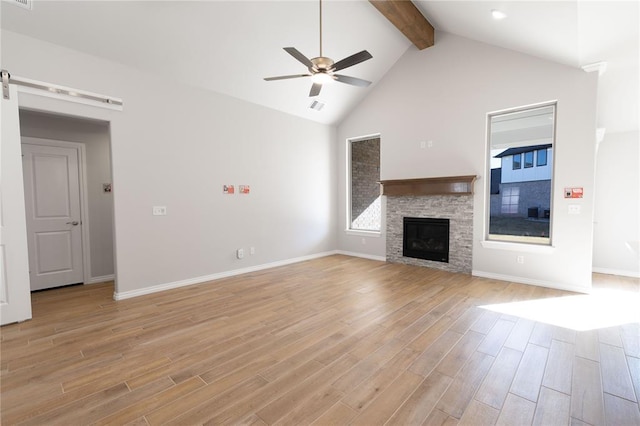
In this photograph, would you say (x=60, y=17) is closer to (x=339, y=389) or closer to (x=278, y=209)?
(x=278, y=209)

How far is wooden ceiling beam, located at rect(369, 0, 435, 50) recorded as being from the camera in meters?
4.06

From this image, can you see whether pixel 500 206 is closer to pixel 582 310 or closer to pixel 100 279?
pixel 582 310

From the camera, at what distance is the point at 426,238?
551 cm

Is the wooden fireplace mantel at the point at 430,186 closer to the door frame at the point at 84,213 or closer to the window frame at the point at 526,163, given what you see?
the window frame at the point at 526,163

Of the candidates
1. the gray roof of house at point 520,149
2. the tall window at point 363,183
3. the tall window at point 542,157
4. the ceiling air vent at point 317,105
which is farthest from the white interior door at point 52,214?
the tall window at point 542,157

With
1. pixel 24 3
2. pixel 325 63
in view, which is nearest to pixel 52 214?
pixel 24 3

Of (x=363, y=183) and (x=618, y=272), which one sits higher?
(x=363, y=183)

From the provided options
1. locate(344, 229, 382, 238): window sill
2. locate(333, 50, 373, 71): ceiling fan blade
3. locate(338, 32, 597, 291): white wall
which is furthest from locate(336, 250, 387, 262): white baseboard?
locate(333, 50, 373, 71): ceiling fan blade

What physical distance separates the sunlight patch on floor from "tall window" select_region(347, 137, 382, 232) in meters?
3.44

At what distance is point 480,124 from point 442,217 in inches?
66.7

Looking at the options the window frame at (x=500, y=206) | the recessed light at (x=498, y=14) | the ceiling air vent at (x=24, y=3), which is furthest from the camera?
the window frame at (x=500, y=206)

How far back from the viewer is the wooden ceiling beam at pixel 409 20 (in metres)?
4.06

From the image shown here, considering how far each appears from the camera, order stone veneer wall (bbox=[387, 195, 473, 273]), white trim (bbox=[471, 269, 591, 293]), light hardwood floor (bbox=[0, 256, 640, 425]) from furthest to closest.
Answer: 1. stone veneer wall (bbox=[387, 195, 473, 273])
2. white trim (bbox=[471, 269, 591, 293])
3. light hardwood floor (bbox=[0, 256, 640, 425])

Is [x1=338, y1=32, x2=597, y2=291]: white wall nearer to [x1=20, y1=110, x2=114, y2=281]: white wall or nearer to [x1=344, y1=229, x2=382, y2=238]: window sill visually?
[x1=344, y1=229, x2=382, y2=238]: window sill
